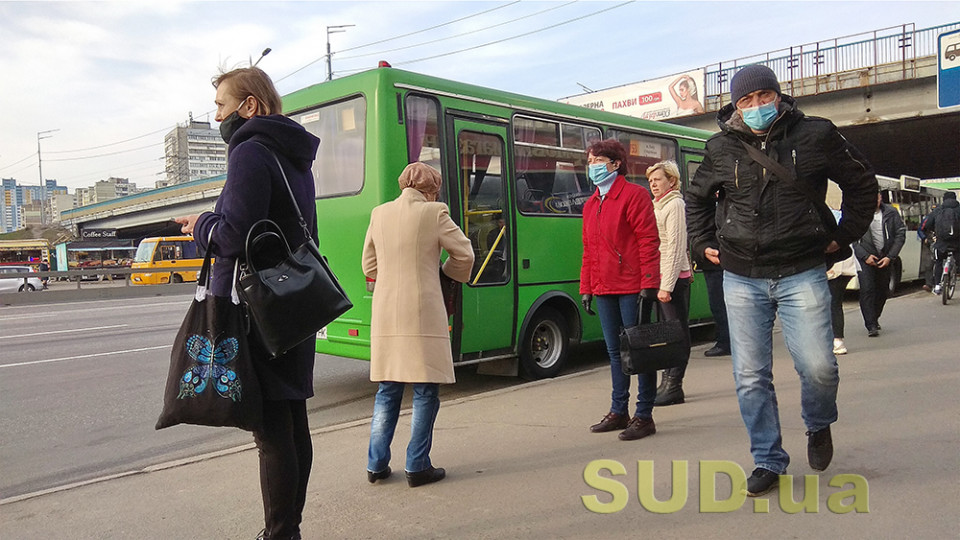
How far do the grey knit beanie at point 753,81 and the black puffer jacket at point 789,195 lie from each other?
107 mm

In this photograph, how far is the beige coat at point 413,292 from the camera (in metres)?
4.04

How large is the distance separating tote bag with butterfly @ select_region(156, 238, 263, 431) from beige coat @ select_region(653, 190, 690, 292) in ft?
10.9

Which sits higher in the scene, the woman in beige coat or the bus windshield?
the bus windshield

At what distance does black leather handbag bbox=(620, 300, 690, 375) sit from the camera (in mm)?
4695

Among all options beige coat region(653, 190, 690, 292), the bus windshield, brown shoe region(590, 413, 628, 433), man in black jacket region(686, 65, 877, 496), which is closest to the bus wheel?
beige coat region(653, 190, 690, 292)

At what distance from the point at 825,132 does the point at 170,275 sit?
1335 inches

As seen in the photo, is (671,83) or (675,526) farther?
(671,83)

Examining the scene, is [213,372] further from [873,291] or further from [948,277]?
[948,277]

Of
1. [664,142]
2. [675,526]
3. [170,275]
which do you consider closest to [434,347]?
[675,526]

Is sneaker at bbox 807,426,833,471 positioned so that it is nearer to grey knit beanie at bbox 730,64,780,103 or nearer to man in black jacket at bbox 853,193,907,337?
grey knit beanie at bbox 730,64,780,103

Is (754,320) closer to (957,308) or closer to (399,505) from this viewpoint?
(399,505)

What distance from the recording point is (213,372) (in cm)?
259

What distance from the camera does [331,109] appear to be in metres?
7.25

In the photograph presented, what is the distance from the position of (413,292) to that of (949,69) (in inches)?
338
